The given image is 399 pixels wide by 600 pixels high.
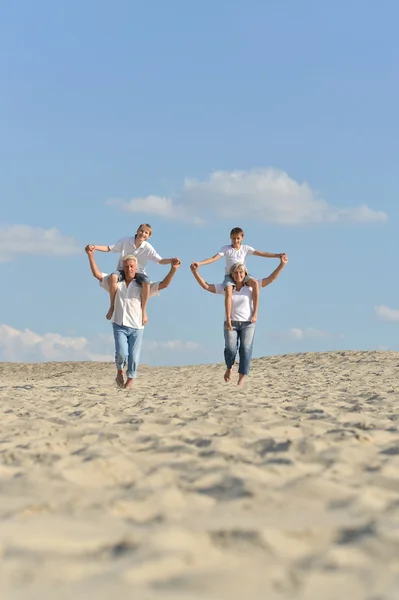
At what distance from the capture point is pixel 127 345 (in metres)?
8.90

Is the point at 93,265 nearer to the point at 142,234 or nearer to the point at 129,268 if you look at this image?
the point at 129,268

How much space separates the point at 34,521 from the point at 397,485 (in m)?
1.82

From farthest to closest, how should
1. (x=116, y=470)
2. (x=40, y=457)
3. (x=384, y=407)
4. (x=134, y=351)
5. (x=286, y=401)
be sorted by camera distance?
(x=134, y=351) < (x=286, y=401) < (x=384, y=407) < (x=40, y=457) < (x=116, y=470)

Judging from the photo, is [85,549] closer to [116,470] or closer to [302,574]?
[302,574]

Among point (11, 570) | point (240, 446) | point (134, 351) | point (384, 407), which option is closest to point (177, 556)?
point (11, 570)

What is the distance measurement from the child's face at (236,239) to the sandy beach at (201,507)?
4583 mm

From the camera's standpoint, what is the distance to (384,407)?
6.28 m

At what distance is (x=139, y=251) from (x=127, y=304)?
0.80 meters

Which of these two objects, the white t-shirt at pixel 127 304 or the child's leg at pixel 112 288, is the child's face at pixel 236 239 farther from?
the child's leg at pixel 112 288

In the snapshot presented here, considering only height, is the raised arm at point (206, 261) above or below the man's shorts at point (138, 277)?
above

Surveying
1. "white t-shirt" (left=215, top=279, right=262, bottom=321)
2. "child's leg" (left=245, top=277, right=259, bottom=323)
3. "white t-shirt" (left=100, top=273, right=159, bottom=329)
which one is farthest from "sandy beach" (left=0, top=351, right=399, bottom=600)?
"child's leg" (left=245, top=277, right=259, bottom=323)

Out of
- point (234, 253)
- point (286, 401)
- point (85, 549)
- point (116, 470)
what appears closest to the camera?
point (85, 549)

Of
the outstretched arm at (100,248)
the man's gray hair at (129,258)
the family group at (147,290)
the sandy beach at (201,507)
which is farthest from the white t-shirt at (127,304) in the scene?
the sandy beach at (201,507)

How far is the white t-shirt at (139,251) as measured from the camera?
29.3ft
